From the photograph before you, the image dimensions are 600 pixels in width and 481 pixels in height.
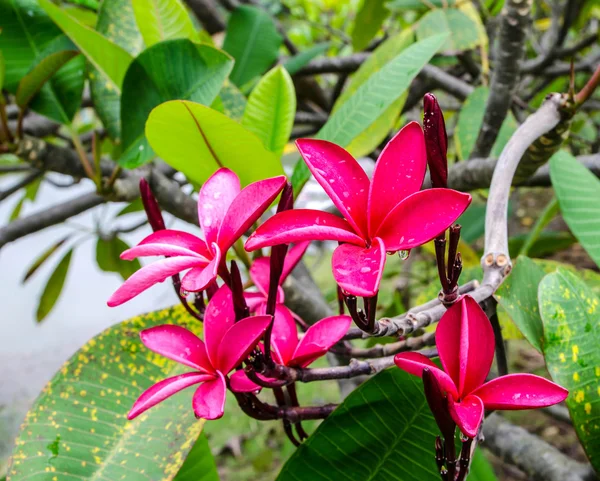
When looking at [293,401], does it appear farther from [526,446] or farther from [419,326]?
[526,446]

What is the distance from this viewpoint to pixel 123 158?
1.98 feet

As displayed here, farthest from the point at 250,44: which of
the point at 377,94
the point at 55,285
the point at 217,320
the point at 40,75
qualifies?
the point at 217,320

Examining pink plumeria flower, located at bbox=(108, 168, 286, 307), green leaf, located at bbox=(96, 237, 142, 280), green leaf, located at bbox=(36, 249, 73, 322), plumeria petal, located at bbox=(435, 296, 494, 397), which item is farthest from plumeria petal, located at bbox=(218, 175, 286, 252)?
green leaf, located at bbox=(36, 249, 73, 322)

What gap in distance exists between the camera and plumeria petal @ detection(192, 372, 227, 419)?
0.28 metres

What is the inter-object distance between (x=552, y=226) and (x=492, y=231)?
2156 mm

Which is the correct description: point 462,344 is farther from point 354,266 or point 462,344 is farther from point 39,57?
point 39,57

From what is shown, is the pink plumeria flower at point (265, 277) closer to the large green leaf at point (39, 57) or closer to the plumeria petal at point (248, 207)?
→ the plumeria petal at point (248, 207)

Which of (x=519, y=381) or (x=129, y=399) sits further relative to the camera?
(x=129, y=399)

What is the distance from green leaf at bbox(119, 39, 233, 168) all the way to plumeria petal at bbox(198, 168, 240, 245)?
210 mm

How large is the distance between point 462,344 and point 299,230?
0.34 ft

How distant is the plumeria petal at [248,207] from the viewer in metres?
0.28

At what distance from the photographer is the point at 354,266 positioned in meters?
0.25

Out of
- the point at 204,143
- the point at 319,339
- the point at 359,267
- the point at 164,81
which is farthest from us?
the point at 164,81

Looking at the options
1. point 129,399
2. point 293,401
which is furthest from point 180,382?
point 129,399
